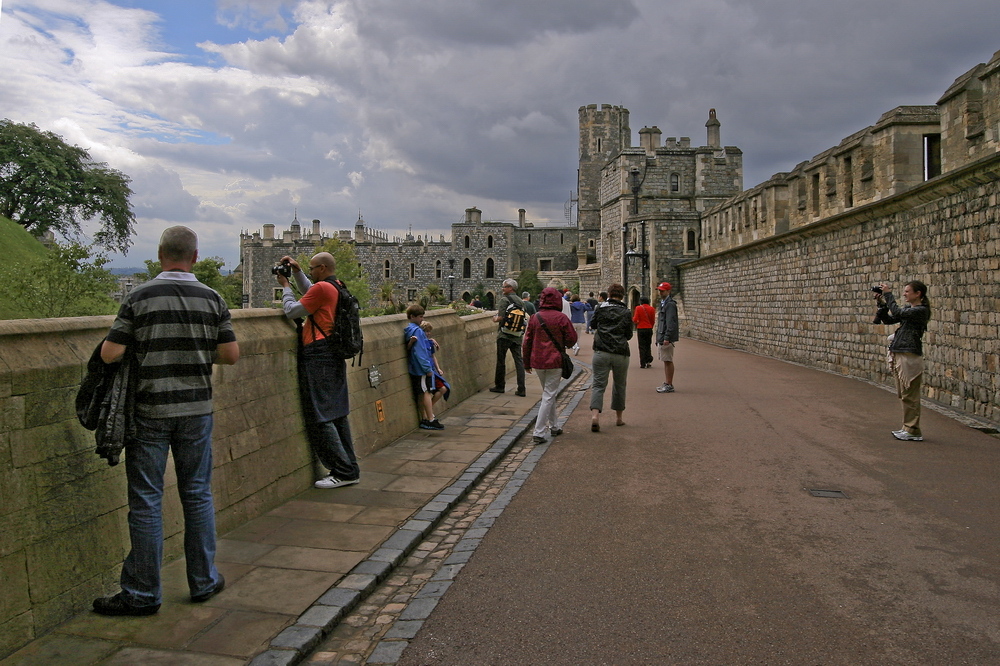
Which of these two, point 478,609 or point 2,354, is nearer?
point 2,354

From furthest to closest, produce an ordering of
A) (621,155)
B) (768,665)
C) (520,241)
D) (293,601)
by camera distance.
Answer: (520,241), (621,155), (293,601), (768,665)

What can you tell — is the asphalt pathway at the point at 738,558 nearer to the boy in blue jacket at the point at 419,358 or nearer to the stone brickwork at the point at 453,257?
the boy in blue jacket at the point at 419,358

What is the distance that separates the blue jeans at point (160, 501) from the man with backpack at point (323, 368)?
2.06 m

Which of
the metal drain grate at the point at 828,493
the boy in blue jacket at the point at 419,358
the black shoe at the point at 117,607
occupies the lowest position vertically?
the metal drain grate at the point at 828,493

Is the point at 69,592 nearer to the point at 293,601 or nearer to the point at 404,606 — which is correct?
the point at 293,601

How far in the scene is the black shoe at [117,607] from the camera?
11.7ft

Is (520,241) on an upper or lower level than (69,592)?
upper

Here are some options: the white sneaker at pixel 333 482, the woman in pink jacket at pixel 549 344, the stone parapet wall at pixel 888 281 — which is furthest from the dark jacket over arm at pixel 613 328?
the stone parapet wall at pixel 888 281

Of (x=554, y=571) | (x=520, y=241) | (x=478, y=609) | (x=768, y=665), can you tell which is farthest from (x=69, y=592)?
(x=520, y=241)

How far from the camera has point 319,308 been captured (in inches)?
233

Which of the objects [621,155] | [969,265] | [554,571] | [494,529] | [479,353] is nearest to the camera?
[554,571]

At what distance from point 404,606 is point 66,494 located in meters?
1.72

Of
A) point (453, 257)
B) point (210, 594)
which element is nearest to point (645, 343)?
point (210, 594)

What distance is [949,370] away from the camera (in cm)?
1088
